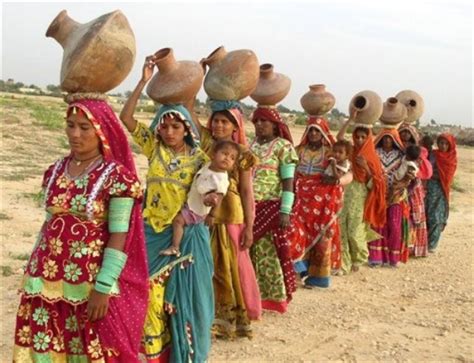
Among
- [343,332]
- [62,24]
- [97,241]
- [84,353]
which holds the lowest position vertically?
[343,332]

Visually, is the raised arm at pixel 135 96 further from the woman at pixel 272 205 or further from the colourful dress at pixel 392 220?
the colourful dress at pixel 392 220

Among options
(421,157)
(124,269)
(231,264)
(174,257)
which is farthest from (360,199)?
(124,269)

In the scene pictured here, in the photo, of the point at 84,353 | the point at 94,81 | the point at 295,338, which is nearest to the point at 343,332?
the point at 295,338

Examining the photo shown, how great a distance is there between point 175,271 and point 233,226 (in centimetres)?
89

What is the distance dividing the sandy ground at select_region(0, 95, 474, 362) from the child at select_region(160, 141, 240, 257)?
127cm

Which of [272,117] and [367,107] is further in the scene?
[367,107]

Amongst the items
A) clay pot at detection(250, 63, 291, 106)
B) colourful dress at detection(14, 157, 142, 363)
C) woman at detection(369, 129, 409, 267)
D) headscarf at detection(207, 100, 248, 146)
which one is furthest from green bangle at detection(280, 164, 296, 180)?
woman at detection(369, 129, 409, 267)

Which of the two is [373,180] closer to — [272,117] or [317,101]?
[317,101]

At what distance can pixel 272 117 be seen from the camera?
247 inches

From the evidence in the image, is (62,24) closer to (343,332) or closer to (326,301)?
(343,332)

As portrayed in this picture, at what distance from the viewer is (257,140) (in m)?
6.32

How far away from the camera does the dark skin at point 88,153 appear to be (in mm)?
3178

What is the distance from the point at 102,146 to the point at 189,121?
1.33 metres

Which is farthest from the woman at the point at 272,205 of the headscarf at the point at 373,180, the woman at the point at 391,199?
the woman at the point at 391,199
